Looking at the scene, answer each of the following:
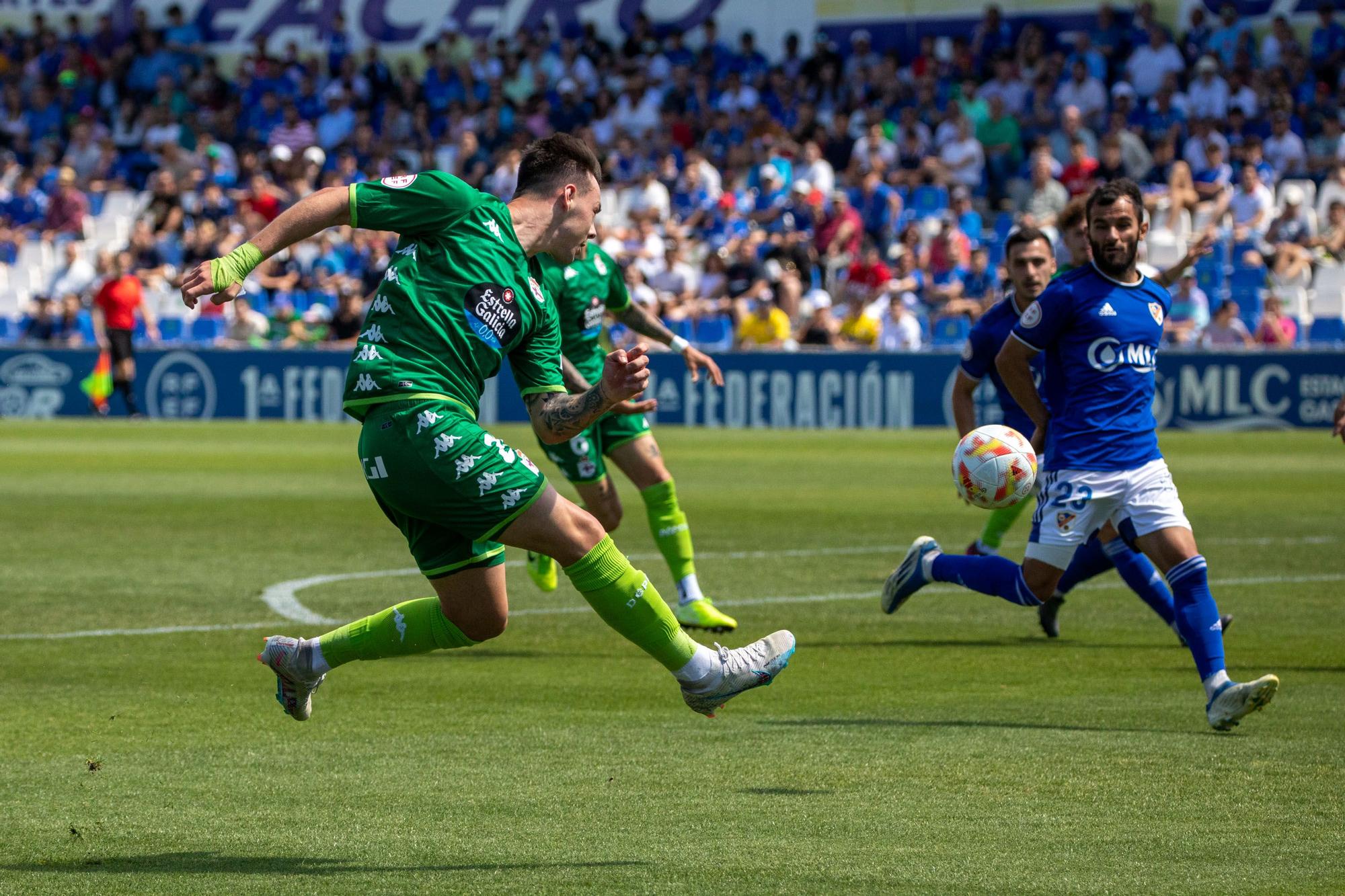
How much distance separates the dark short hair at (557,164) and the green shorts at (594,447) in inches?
166

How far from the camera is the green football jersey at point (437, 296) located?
221 inches

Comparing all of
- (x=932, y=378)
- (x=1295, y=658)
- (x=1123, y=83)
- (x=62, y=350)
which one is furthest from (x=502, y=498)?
(x=62, y=350)

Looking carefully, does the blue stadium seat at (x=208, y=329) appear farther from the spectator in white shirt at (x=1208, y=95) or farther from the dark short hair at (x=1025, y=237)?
the dark short hair at (x=1025, y=237)

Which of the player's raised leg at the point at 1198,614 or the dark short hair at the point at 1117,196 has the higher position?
the dark short hair at the point at 1117,196

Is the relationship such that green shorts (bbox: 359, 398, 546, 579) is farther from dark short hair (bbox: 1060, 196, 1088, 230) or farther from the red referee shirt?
the red referee shirt

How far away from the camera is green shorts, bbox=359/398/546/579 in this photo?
216 inches

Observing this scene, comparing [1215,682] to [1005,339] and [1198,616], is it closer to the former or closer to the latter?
[1198,616]

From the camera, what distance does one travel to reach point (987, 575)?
8.11 meters

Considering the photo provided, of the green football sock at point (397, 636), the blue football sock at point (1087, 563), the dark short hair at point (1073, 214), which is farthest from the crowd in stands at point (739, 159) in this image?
the green football sock at point (397, 636)

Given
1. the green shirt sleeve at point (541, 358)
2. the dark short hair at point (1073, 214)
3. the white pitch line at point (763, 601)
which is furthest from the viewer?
the dark short hair at point (1073, 214)

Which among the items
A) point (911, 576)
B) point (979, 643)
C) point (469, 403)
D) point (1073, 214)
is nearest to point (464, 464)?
point (469, 403)

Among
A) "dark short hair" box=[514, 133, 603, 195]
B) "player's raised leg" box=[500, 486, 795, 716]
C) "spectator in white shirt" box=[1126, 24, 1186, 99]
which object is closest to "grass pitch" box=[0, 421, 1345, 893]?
"player's raised leg" box=[500, 486, 795, 716]

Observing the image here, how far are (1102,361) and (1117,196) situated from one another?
0.67m

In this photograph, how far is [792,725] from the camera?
7168mm
